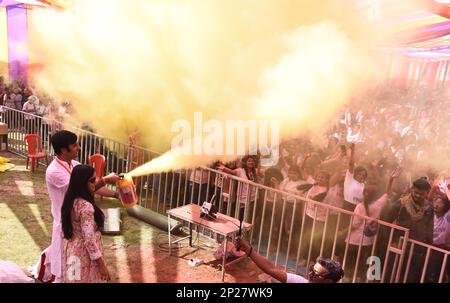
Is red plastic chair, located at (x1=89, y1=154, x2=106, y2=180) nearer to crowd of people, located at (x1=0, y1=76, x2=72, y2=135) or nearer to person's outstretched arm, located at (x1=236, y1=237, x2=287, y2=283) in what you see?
crowd of people, located at (x1=0, y1=76, x2=72, y2=135)

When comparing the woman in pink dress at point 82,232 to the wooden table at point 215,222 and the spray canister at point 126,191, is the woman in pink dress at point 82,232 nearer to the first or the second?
the spray canister at point 126,191

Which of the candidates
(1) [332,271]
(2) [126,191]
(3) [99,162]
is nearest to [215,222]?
(2) [126,191]

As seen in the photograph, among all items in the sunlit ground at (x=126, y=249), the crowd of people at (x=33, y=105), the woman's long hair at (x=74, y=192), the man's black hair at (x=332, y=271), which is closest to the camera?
the man's black hair at (x=332, y=271)

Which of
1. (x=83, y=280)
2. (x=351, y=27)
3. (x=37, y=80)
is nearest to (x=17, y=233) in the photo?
(x=83, y=280)

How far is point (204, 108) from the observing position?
997 cm

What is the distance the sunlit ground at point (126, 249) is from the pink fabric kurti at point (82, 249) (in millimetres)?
1740

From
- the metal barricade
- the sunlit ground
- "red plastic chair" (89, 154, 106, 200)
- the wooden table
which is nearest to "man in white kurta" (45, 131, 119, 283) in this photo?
the sunlit ground

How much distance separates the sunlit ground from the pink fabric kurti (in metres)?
1.74

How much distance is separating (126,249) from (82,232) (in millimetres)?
2899

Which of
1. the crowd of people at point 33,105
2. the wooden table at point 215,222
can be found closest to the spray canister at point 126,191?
the wooden table at point 215,222

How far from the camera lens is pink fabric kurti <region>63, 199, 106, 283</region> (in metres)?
3.91

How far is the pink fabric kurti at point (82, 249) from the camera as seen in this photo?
12.8 ft
